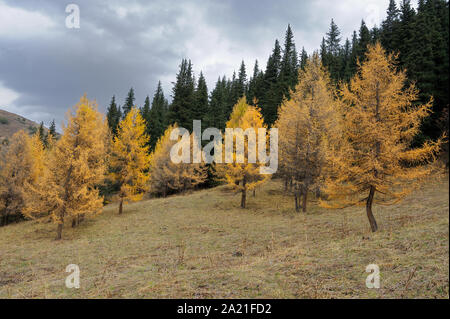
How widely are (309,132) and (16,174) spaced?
29698 millimetres

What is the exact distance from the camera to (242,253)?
405 inches

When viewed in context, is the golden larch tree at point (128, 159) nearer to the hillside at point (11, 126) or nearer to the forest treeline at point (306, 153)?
the forest treeline at point (306, 153)

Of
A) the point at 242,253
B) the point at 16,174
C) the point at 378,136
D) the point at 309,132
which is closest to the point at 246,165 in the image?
the point at 309,132

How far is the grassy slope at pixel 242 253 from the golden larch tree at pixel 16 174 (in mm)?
6534

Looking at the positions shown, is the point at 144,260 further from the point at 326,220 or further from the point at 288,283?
the point at 326,220

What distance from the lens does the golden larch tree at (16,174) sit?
25.4 metres

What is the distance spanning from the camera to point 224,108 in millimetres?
54062

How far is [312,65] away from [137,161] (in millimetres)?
17464

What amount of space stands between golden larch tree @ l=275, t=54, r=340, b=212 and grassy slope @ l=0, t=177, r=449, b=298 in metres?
3.08

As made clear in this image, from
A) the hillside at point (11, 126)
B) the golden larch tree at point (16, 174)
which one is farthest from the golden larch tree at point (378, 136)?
the hillside at point (11, 126)

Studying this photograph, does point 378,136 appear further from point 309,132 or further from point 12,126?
point 12,126

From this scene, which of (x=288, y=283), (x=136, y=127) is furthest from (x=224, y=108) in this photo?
(x=288, y=283)
